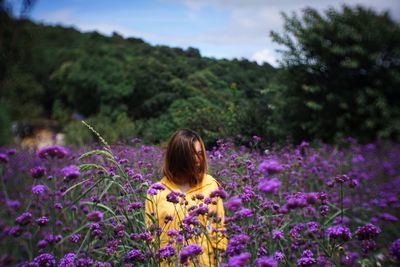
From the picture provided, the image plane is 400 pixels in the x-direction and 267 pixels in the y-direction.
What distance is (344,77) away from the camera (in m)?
7.56

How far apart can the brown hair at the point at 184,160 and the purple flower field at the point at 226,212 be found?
0.16 metres

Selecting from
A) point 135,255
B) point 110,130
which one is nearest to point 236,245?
point 135,255

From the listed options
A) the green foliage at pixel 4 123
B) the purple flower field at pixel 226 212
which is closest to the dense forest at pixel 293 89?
the purple flower field at pixel 226 212

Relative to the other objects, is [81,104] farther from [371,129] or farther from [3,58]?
[371,129]

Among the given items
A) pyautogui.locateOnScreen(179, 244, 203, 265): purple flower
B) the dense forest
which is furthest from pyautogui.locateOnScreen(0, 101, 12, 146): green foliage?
pyautogui.locateOnScreen(179, 244, 203, 265): purple flower

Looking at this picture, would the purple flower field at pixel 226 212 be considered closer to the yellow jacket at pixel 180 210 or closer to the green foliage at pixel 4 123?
the yellow jacket at pixel 180 210

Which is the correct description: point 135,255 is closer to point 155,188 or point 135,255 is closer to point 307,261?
point 155,188

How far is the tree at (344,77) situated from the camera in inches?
286

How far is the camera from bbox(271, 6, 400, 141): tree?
7254mm

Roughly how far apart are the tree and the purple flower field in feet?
3.30

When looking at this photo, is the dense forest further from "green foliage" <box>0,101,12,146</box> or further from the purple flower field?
"green foliage" <box>0,101,12,146</box>

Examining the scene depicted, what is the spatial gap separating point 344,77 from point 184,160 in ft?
19.5

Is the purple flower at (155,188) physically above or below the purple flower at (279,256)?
above

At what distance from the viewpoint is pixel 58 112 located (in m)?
15.7
